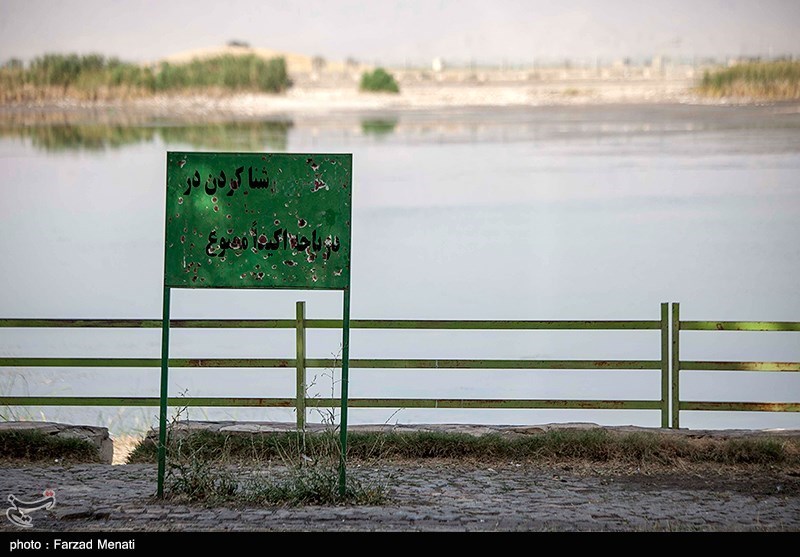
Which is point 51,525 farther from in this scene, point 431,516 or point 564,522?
point 564,522

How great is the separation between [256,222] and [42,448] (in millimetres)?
2834

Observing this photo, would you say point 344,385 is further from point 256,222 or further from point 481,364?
point 481,364

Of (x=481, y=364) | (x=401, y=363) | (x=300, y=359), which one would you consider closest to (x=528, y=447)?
(x=481, y=364)

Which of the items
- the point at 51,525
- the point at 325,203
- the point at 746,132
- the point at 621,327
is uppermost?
the point at 746,132

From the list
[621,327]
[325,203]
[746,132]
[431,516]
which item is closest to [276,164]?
[325,203]

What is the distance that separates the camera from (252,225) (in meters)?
7.41

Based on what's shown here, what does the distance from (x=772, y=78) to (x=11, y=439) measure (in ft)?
42.2

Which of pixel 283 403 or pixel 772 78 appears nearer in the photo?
pixel 283 403

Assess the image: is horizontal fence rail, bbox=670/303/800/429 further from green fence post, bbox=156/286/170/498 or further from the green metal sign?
green fence post, bbox=156/286/170/498

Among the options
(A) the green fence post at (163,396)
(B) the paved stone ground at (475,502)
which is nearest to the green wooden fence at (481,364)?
(B) the paved stone ground at (475,502)

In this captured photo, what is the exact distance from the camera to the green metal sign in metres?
7.36

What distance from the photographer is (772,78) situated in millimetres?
17797

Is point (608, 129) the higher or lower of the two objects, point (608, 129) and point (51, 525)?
the higher

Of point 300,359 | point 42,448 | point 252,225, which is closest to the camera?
point 252,225
